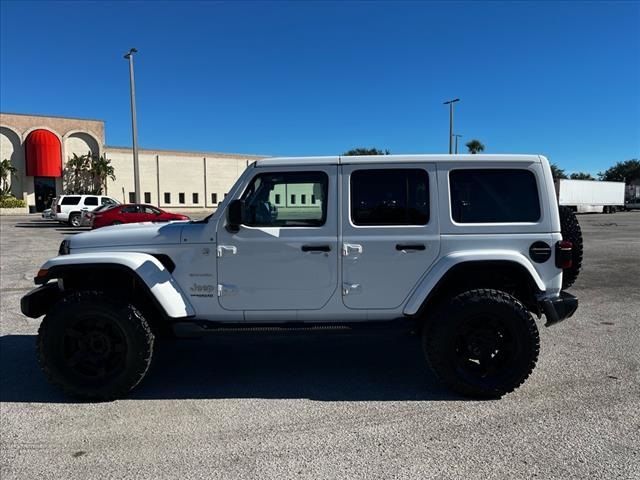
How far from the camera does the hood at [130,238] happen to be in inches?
163

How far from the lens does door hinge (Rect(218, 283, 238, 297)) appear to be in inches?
163

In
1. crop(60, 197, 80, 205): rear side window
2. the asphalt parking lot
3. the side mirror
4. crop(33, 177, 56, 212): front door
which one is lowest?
the asphalt parking lot

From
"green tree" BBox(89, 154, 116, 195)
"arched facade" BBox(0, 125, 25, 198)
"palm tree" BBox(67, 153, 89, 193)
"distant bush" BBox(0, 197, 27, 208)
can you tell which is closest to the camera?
"distant bush" BBox(0, 197, 27, 208)

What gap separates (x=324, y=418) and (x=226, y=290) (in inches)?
51.7

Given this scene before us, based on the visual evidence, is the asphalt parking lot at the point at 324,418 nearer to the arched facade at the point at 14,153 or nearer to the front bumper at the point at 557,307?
the front bumper at the point at 557,307

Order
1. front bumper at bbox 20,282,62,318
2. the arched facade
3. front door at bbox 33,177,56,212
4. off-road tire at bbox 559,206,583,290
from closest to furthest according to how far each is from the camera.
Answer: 1. front bumper at bbox 20,282,62,318
2. off-road tire at bbox 559,206,583,290
3. the arched facade
4. front door at bbox 33,177,56,212

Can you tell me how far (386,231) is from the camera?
409 cm

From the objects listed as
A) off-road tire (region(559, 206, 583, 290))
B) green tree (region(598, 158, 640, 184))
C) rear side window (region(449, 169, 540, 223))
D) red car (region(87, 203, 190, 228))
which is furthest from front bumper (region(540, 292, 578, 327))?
green tree (region(598, 158, 640, 184))

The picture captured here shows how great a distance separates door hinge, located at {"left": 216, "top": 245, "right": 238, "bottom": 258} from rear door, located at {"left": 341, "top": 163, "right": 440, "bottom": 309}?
90 centimetres

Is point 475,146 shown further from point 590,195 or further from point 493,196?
point 493,196

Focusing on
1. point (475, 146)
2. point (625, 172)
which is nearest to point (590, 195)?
point (475, 146)

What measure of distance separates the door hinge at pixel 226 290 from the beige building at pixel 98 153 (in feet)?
153

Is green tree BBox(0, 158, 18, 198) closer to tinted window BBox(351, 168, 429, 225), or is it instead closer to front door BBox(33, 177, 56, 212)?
front door BBox(33, 177, 56, 212)

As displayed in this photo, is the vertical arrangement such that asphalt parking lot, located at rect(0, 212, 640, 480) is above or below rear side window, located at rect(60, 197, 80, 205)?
below
